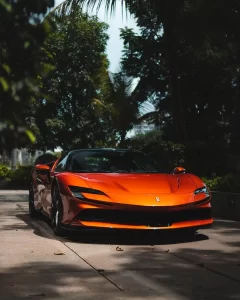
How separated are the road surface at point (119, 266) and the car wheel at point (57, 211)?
16 cm

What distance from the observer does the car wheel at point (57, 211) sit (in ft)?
26.3

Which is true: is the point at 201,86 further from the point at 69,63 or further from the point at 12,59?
the point at 12,59

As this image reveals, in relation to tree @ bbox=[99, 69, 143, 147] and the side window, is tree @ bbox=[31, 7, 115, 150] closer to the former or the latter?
tree @ bbox=[99, 69, 143, 147]

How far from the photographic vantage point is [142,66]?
32.6 m

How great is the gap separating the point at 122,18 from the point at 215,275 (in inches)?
422

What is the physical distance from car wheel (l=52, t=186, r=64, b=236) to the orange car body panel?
0.19m

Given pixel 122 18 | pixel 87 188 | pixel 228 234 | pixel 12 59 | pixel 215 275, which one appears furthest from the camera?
pixel 122 18

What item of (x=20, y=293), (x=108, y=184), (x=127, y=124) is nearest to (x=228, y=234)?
(x=108, y=184)

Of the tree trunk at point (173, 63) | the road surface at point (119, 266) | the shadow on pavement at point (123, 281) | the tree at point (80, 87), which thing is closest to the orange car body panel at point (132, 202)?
the road surface at point (119, 266)

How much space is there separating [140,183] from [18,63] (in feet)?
18.5

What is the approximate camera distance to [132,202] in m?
7.35

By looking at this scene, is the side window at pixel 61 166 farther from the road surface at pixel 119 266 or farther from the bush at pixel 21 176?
the bush at pixel 21 176

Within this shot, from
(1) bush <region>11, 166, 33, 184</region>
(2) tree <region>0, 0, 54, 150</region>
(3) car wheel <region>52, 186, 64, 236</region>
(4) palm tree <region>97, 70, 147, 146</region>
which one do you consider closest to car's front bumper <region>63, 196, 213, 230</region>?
(3) car wheel <region>52, 186, 64, 236</region>

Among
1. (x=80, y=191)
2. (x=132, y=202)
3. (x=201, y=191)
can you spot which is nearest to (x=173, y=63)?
(x=201, y=191)
